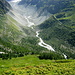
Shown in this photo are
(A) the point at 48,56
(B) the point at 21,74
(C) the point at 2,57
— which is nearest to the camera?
(B) the point at 21,74

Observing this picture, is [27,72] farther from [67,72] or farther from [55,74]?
[67,72]

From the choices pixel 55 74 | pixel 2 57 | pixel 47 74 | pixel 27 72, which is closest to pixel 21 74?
pixel 27 72

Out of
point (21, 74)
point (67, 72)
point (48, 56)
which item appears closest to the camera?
point (21, 74)

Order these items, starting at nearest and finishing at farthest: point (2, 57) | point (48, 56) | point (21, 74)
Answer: point (21, 74)
point (2, 57)
point (48, 56)

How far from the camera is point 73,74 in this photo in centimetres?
5450

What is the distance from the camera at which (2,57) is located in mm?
133875

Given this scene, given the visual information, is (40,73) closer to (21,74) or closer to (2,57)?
(21,74)

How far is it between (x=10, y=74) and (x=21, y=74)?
4.58 m

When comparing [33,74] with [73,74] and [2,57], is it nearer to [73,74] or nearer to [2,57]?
[73,74]

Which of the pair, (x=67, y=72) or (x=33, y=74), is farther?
(x=67, y=72)

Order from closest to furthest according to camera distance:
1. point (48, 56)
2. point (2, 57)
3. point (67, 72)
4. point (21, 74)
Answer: point (21, 74) < point (67, 72) < point (2, 57) < point (48, 56)

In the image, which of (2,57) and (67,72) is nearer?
(67,72)

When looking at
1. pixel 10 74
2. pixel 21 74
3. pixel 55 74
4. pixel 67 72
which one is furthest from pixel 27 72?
pixel 67 72

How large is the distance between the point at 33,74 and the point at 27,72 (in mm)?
4068
